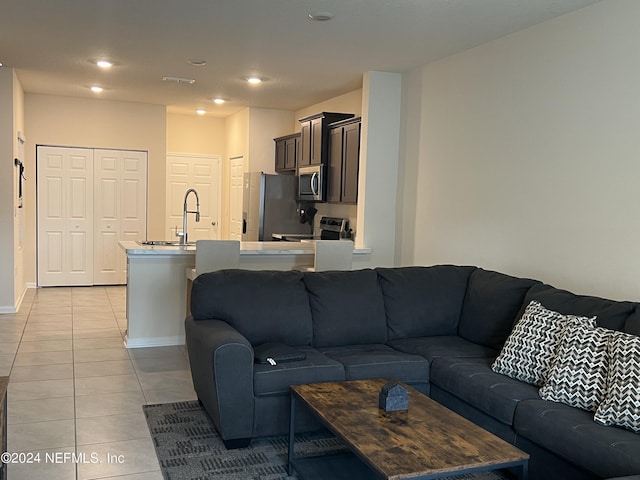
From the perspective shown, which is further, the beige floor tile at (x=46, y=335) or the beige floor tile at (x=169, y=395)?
the beige floor tile at (x=46, y=335)

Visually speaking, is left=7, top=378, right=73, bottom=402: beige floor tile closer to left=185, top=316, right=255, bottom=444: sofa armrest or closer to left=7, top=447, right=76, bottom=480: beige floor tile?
left=7, top=447, right=76, bottom=480: beige floor tile

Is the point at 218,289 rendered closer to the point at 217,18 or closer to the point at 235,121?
the point at 217,18

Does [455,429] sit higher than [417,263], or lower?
lower

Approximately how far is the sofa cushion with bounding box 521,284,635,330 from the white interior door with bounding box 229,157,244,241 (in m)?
5.55

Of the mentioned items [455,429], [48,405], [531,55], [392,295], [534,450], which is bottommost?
[48,405]

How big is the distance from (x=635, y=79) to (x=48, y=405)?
4065 millimetres

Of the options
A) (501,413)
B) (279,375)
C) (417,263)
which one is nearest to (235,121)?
(417,263)

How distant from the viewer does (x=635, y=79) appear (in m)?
3.38

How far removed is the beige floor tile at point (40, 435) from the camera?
10.2 ft

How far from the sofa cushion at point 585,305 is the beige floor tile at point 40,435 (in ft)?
9.01

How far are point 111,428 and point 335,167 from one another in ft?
12.8

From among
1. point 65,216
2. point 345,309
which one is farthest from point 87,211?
point 345,309

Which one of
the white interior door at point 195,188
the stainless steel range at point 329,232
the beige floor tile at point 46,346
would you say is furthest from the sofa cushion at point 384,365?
the white interior door at point 195,188

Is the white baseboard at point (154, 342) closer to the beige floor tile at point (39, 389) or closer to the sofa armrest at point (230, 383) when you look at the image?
the beige floor tile at point (39, 389)
